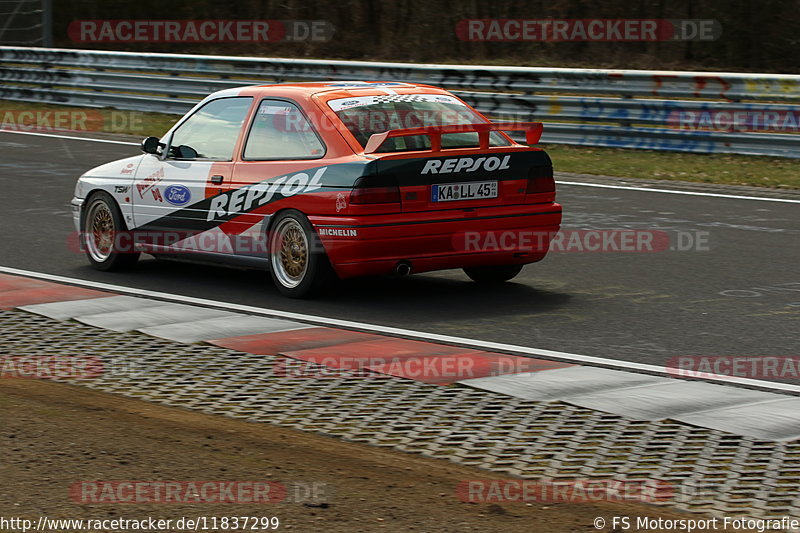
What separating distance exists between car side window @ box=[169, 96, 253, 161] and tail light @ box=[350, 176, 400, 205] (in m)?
1.52

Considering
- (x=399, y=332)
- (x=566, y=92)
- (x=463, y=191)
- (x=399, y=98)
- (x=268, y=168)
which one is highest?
(x=566, y=92)

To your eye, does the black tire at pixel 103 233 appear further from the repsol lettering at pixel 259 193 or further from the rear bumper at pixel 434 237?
the rear bumper at pixel 434 237

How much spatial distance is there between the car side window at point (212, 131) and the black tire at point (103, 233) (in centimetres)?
80

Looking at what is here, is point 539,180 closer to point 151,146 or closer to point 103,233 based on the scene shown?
point 151,146

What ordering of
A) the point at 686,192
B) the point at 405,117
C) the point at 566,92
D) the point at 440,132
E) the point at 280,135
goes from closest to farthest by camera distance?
the point at 440,132 < the point at 405,117 < the point at 280,135 < the point at 686,192 < the point at 566,92

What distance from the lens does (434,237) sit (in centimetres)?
902

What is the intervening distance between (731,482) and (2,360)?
13.6ft

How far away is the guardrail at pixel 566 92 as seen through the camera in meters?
16.5

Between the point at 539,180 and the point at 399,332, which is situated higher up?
the point at 539,180

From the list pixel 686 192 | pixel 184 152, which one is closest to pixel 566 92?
pixel 686 192

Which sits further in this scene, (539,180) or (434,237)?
(539,180)

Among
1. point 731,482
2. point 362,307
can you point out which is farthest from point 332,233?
point 731,482

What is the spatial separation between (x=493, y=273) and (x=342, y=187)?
1.74m

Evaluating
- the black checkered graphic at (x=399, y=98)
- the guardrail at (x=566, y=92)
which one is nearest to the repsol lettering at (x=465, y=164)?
the black checkered graphic at (x=399, y=98)
